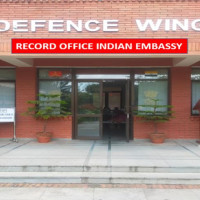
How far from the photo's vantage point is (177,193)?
4406 millimetres

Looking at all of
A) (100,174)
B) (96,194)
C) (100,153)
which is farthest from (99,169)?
(100,153)

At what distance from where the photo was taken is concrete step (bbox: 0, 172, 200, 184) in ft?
16.3

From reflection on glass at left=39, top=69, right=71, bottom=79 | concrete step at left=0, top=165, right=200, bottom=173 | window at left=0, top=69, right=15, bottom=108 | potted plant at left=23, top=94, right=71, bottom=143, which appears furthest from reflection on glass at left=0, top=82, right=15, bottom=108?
concrete step at left=0, top=165, right=200, bottom=173

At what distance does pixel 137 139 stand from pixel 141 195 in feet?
14.3

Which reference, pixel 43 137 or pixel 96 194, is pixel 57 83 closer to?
pixel 43 137

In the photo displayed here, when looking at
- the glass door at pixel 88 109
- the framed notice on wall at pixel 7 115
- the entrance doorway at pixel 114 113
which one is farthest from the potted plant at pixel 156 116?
the framed notice on wall at pixel 7 115

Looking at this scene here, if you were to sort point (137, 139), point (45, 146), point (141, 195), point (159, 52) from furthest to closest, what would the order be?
1. point (137, 139)
2. point (45, 146)
3. point (159, 52)
4. point (141, 195)

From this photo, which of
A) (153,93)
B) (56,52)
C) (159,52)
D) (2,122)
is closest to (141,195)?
(159,52)

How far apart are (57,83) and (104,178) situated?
190 inches

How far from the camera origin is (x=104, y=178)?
5.01 meters

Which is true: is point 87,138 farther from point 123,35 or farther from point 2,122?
point 123,35

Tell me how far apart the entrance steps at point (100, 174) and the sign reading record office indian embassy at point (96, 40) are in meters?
3.34

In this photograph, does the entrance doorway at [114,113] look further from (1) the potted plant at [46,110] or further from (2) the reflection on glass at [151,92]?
(1) the potted plant at [46,110]

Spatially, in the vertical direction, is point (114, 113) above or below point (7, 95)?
below
